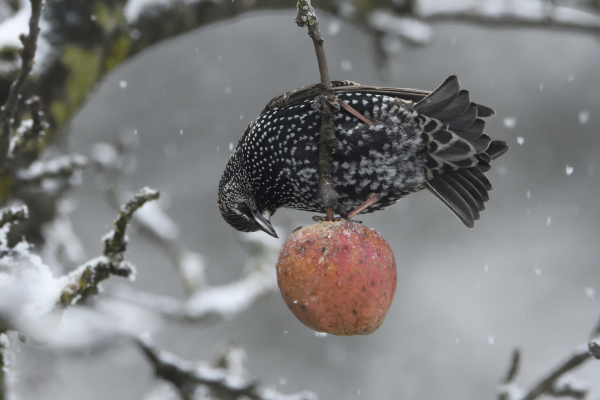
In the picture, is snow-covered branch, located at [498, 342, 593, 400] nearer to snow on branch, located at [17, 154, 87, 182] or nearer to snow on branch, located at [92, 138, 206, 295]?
snow on branch, located at [17, 154, 87, 182]

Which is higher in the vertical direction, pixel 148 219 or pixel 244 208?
pixel 148 219

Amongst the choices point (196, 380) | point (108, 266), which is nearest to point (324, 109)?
point (108, 266)

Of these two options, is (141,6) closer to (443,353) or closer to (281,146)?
(281,146)

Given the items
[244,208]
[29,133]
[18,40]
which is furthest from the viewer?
[244,208]

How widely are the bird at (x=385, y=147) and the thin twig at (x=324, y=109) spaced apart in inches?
13.5

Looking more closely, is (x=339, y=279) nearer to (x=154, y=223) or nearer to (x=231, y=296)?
(x=231, y=296)

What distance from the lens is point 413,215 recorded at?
932 centimetres

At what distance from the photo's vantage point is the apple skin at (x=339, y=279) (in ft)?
5.12

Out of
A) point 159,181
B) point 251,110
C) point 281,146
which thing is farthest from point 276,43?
point 281,146

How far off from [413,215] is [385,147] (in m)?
7.20

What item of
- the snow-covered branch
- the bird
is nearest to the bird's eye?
the bird

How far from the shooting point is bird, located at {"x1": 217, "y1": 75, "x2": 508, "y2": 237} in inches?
88.1

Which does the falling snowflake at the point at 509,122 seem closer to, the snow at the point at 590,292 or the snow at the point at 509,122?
the snow at the point at 509,122

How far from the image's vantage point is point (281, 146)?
2.40 m
